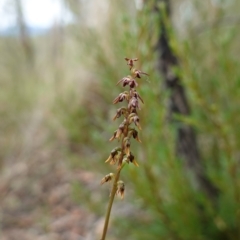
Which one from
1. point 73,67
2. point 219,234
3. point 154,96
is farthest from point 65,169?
point 154,96

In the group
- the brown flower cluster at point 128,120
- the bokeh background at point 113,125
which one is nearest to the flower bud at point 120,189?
the brown flower cluster at point 128,120

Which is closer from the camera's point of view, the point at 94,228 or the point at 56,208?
the point at 94,228

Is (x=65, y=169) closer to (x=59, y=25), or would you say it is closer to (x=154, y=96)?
(x=154, y=96)

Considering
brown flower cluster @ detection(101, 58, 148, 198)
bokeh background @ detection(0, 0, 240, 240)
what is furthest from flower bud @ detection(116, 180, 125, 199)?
bokeh background @ detection(0, 0, 240, 240)

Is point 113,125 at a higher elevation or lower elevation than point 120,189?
higher

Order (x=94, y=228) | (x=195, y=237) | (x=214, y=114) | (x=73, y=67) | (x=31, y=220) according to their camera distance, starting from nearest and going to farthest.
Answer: (x=214, y=114), (x=195, y=237), (x=94, y=228), (x=31, y=220), (x=73, y=67)

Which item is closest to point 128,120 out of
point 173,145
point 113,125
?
point 173,145

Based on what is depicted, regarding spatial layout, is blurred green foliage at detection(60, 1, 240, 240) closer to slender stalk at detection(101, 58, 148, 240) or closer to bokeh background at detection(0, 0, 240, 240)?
bokeh background at detection(0, 0, 240, 240)

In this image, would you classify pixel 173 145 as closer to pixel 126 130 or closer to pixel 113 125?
pixel 113 125

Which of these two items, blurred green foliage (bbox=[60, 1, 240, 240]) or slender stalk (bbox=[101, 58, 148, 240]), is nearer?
slender stalk (bbox=[101, 58, 148, 240])
